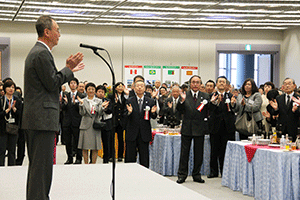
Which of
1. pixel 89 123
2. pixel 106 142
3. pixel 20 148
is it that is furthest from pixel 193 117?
pixel 20 148

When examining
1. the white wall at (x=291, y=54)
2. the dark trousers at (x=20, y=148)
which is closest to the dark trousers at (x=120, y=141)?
the dark trousers at (x=20, y=148)

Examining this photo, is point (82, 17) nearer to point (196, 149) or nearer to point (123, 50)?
point (123, 50)

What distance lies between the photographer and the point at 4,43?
15.0 m

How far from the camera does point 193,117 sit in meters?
6.67

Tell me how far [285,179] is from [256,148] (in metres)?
0.63

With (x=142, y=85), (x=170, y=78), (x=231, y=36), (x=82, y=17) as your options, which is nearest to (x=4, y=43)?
(x=82, y=17)

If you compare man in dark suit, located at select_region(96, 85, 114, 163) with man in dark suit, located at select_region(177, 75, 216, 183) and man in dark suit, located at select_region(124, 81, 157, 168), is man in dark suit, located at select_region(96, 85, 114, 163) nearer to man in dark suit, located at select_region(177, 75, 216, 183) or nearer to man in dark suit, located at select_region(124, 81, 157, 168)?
man in dark suit, located at select_region(124, 81, 157, 168)

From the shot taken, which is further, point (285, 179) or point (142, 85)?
point (142, 85)

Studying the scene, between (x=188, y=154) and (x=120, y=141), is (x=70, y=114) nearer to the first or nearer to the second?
(x=120, y=141)

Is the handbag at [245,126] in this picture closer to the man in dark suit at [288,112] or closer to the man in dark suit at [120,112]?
the man in dark suit at [288,112]

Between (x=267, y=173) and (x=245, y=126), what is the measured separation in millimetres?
1695

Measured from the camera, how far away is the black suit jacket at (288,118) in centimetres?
623

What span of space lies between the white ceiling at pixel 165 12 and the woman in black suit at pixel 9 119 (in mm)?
5525

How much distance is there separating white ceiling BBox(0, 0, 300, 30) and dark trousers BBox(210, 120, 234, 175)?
16.9 ft
